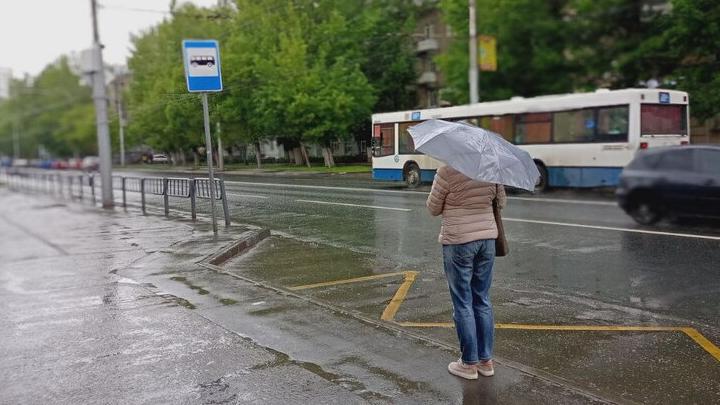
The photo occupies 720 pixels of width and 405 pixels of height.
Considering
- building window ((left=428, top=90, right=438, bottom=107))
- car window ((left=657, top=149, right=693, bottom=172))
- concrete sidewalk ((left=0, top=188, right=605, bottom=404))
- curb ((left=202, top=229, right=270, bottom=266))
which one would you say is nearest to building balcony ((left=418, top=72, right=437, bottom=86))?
building window ((left=428, top=90, right=438, bottom=107))

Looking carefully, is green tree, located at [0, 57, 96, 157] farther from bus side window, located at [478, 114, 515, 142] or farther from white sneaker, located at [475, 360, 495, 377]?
white sneaker, located at [475, 360, 495, 377]

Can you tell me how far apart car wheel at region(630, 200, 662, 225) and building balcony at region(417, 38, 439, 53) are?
37102 millimetres

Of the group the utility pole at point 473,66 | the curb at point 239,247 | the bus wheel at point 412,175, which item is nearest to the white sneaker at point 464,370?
the curb at point 239,247

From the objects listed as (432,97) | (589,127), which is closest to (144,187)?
(589,127)

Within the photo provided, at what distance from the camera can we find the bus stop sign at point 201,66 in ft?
35.6

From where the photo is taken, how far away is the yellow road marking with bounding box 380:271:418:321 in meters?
6.37

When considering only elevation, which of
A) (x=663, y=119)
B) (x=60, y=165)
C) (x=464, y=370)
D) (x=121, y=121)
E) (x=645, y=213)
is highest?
(x=121, y=121)

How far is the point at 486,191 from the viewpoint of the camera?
441cm

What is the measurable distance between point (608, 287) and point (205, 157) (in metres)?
8.26

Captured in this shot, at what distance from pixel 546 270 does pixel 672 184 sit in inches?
205

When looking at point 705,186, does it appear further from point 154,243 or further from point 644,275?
point 154,243

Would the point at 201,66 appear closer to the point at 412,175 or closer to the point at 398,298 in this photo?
the point at 412,175

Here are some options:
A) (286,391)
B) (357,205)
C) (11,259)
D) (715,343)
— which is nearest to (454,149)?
(286,391)

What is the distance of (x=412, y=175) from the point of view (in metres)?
13.7
